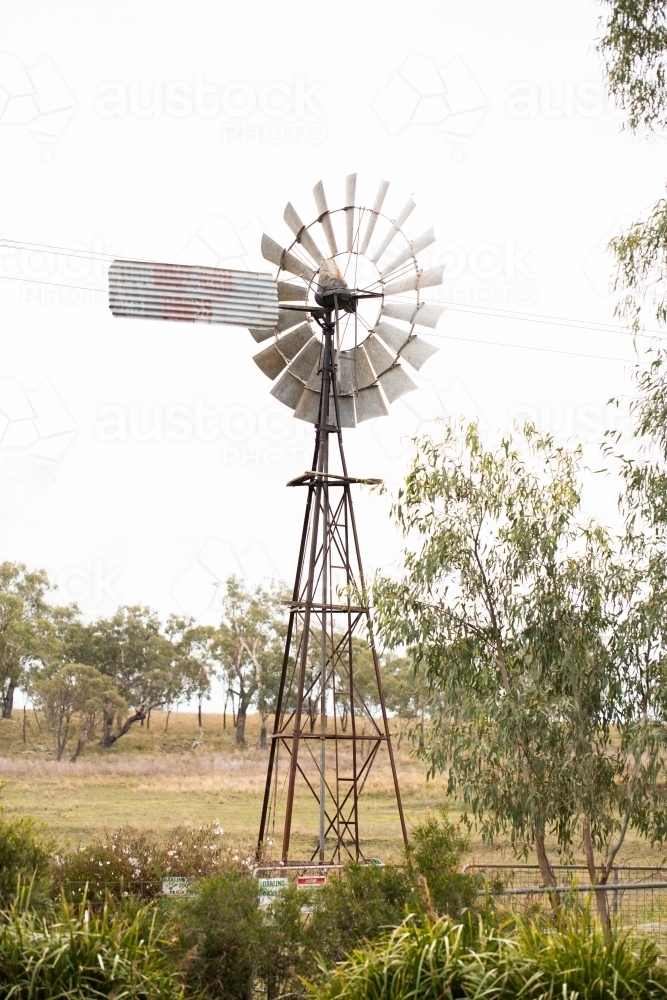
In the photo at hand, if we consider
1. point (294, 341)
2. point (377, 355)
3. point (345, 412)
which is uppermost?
point (294, 341)

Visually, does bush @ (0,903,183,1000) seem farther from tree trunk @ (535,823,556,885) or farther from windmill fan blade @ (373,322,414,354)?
windmill fan blade @ (373,322,414,354)

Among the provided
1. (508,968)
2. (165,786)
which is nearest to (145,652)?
(165,786)

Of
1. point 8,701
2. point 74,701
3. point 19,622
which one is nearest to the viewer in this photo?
point 74,701

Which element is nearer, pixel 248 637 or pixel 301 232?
pixel 301 232

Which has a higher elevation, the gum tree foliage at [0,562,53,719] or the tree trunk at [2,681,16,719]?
the gum tree foliage at [0,562,53,719]

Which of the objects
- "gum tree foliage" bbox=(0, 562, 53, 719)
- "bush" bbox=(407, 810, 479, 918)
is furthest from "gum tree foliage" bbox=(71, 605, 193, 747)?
"bush" bbox=(407, 810, 479, 918)

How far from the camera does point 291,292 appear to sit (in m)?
15.1

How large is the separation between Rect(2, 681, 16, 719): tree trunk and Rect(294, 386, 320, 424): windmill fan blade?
A: 25713 millimetres

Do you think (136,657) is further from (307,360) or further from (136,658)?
(307,360)

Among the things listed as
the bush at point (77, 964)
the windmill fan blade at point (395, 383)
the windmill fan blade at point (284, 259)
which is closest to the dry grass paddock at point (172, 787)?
the windmill fan blade at point (395, 383)

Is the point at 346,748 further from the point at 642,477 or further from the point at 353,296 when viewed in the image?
the point at 642,477

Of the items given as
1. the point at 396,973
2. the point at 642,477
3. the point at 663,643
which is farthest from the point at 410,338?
the point at 396,973

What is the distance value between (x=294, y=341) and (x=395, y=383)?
4.73 feet

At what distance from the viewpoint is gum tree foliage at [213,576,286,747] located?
3953 centimetres
